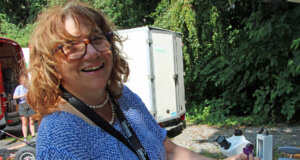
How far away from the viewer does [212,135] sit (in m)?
5.99

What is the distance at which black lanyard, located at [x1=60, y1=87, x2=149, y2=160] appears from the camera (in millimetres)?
1095

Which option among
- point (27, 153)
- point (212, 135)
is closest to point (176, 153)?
point (27, 153)

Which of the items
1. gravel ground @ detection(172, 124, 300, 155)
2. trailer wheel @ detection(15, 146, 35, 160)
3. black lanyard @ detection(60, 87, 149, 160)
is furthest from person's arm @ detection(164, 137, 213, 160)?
trailer wheel @ detection(15, 146, 35, 160)

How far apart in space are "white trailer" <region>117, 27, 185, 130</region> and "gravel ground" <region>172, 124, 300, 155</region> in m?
0.46

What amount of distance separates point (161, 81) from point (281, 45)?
292cm

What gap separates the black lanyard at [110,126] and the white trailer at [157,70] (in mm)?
4277

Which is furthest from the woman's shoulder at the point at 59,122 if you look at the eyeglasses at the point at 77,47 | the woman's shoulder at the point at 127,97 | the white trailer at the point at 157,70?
the white trailer at the point at 157,70

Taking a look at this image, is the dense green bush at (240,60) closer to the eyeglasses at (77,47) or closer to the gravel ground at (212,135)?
the gravel ground at (212,135)

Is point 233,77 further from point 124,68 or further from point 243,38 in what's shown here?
point 124,68

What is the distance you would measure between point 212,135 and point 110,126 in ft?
17.2

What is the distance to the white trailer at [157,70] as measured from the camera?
565cm

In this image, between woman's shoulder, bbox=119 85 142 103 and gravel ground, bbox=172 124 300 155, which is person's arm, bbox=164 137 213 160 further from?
gravel ground, bbox=172 124 300 155

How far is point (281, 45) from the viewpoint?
19.4 feet

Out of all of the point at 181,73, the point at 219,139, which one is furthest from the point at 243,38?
the point at 219,139
